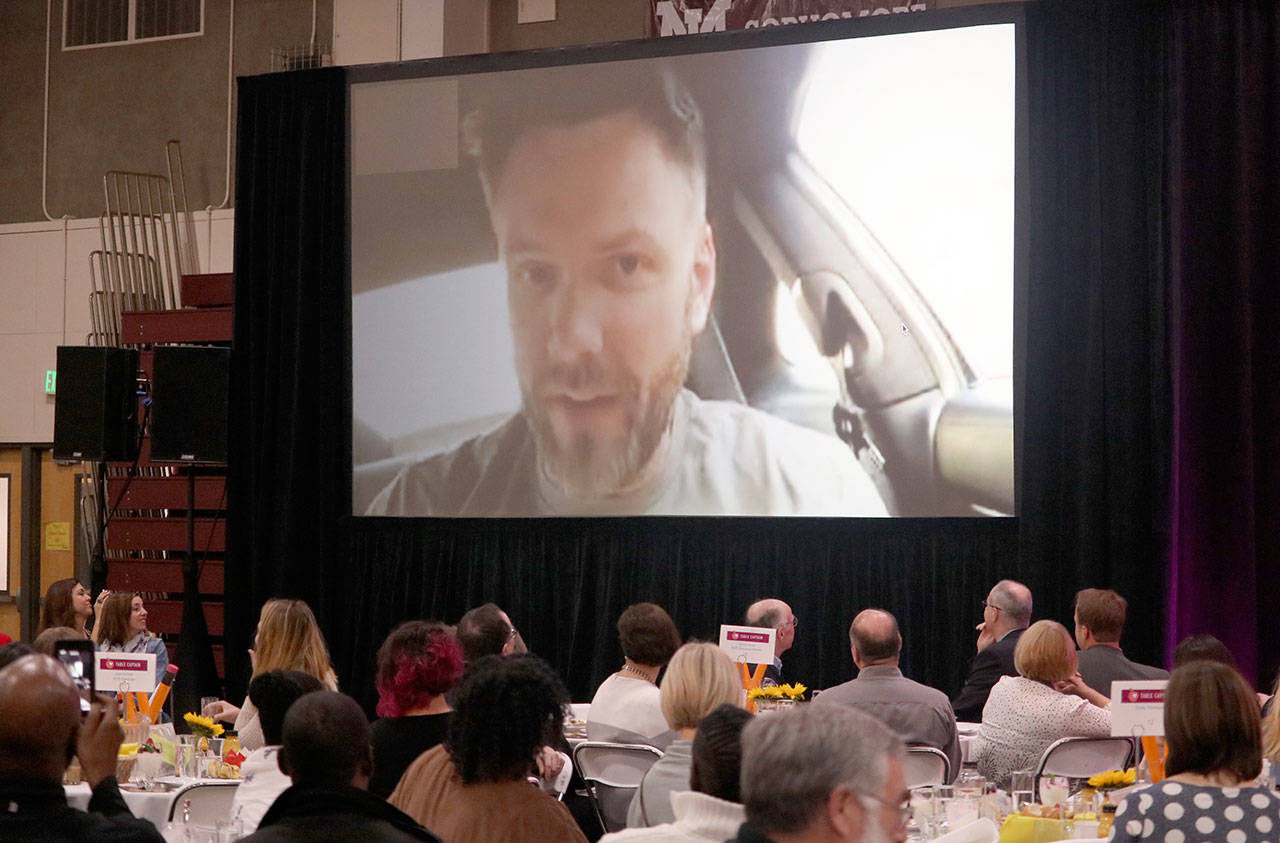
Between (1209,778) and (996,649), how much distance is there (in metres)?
2.93

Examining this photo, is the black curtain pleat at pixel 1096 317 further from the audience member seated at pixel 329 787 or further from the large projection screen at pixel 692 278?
the audience member seated at pixel 329 787

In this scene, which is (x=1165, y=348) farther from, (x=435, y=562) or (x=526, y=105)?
(x=435, y=562)

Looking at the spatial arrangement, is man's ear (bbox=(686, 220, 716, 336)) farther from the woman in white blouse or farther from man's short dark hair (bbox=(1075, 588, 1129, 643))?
the woman in white blouse

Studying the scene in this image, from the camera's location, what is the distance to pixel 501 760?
2.71 metres

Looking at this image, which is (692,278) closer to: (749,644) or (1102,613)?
(749,644)

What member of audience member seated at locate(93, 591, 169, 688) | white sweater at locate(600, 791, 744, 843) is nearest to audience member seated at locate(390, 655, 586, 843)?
white sweater at locate(600, 791, 744, 843)

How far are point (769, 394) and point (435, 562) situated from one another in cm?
245

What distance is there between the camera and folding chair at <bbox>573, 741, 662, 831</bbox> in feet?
14.7

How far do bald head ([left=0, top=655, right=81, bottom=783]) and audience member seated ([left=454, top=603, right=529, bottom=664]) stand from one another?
10.2ft

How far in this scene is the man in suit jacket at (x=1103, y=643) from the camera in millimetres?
5125

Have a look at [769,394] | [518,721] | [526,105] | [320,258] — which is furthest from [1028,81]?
[518,721]

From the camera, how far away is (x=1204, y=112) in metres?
7.28

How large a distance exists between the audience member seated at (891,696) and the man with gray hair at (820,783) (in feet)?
8.94

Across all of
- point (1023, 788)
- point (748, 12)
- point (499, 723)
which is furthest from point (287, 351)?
point (499, 723)
